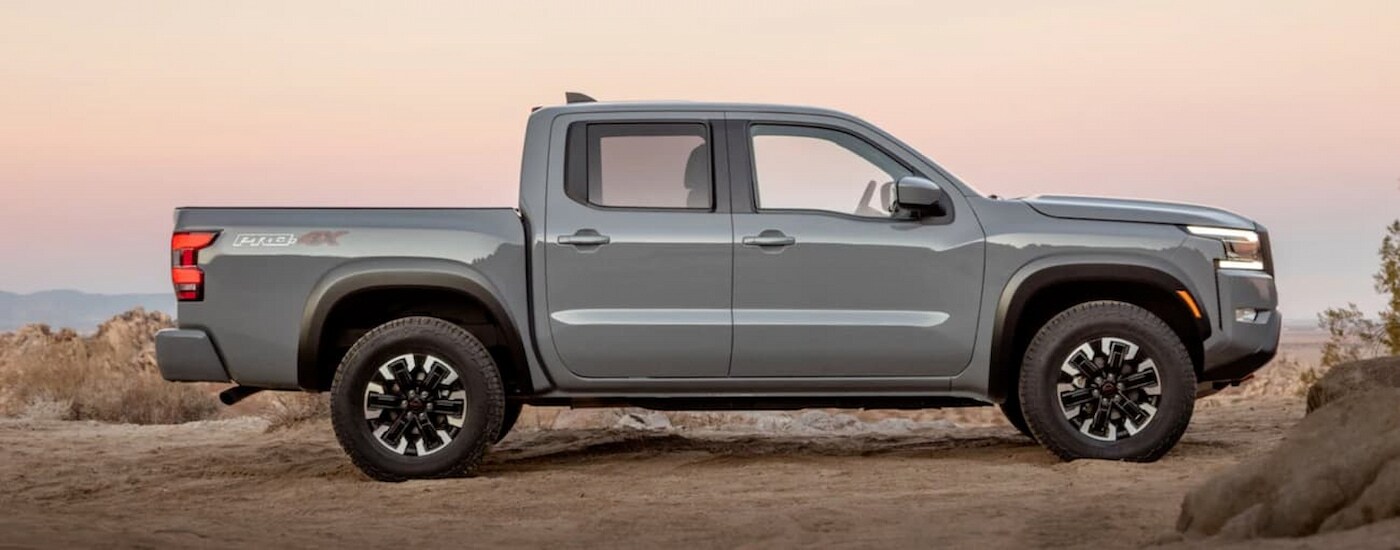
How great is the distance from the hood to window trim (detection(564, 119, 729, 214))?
1.68 m

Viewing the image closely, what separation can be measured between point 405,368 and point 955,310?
9.46ft

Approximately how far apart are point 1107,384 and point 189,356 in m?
4.83

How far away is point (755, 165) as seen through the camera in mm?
8688

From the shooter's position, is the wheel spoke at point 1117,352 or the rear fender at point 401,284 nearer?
the rear fender at point 401,284

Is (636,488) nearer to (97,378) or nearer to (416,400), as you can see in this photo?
(416,400)

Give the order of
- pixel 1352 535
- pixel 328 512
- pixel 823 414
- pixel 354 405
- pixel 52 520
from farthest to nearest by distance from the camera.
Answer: pixel 823 414
pixel 354 405
pixel 328 512
pixel 52 520
pixel 1352 535

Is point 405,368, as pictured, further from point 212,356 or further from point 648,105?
point 648,105

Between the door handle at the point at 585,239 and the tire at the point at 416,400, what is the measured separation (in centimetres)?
71

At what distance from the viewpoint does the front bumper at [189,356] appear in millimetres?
8586

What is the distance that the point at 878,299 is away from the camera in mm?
8625

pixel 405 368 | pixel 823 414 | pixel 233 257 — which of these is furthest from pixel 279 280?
pixel 823 414

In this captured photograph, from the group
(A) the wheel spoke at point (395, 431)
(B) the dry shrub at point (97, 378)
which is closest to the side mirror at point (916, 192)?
(A) the wheel spoke at point (395, 431)

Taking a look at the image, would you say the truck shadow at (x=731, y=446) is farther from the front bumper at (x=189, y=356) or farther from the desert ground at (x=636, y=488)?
the front bumper at (x=189, y=356)

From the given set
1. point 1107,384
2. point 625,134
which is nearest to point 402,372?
point 625,134
